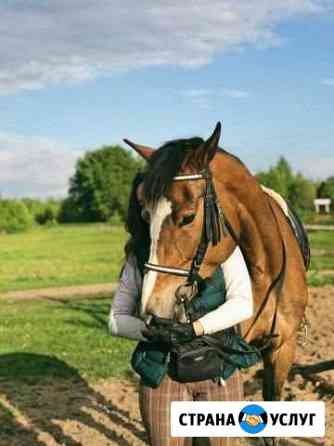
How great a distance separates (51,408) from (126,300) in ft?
11.8

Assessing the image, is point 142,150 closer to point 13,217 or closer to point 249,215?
point 249,215

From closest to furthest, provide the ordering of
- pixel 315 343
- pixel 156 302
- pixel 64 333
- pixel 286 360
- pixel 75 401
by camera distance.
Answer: pixel 156 302 → pixel 286 360 → pixel 75 401 → pixel 315 343 → pixel 64 333

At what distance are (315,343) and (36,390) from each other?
3605 millimetres

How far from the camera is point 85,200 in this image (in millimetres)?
78500

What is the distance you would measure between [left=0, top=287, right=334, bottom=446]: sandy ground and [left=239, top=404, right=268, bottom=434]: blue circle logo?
255 cm

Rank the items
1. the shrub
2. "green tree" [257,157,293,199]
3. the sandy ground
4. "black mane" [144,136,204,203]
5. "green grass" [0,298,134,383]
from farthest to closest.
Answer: the shrub → "green tree" [257,157,293,199] → "green grass" [0,298,134,383] → the sandy ground → "black mane" [144,136,204,203]

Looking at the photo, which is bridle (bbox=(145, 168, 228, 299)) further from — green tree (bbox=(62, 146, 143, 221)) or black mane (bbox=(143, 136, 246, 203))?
green tree (bbox=(62, 146, 143, 221))

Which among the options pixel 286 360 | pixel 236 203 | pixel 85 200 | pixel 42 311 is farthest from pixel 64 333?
pixel 85 200

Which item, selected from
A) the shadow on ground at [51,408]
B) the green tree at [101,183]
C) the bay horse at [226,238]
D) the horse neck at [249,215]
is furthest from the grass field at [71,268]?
the green tree at [101,183]

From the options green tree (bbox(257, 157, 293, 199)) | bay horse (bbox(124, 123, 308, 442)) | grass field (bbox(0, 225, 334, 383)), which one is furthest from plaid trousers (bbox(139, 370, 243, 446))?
green tree (bbox(257, 157, 293, 199))

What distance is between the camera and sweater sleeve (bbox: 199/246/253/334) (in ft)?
9.12

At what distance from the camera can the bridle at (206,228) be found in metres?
2.73

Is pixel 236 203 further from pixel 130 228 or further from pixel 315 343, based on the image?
pixel 315 343

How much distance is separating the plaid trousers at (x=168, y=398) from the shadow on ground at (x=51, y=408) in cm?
247
